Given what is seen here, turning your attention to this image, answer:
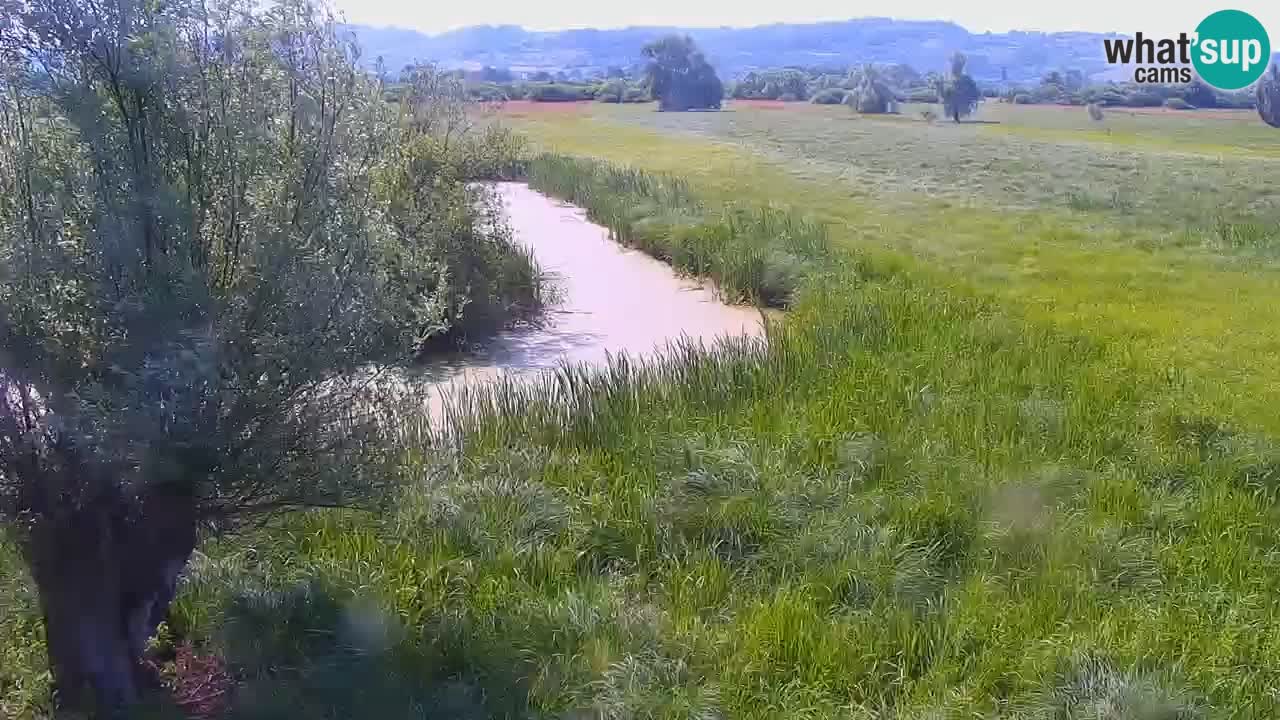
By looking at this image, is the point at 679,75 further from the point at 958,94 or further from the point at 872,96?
the point at 958,94

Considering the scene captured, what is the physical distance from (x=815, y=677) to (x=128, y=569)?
249 centimetres

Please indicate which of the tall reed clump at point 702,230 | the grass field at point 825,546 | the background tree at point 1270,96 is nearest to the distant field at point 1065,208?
the grass field at point 825,546

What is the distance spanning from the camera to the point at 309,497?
418cm

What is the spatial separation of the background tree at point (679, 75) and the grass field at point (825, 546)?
4248cm

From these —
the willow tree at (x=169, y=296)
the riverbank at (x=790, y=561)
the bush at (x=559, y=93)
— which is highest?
the bush at (x=559, y=93)

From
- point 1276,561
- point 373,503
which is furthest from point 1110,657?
point 373,503

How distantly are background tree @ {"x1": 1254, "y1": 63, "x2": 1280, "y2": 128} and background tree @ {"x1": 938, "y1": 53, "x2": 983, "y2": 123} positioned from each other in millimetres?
12686

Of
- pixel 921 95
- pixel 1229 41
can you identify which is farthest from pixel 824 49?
pixel 1229 41

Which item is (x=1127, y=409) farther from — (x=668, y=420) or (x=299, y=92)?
(x=299, y=92)

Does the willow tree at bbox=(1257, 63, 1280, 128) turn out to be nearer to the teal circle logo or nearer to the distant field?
the distant field

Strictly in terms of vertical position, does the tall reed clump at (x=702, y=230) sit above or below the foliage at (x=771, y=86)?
below

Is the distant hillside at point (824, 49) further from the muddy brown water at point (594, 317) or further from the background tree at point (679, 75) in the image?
the muddy brown water at point (594, 317)

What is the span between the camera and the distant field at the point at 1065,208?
9914 mm

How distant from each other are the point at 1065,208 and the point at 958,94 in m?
40.6
